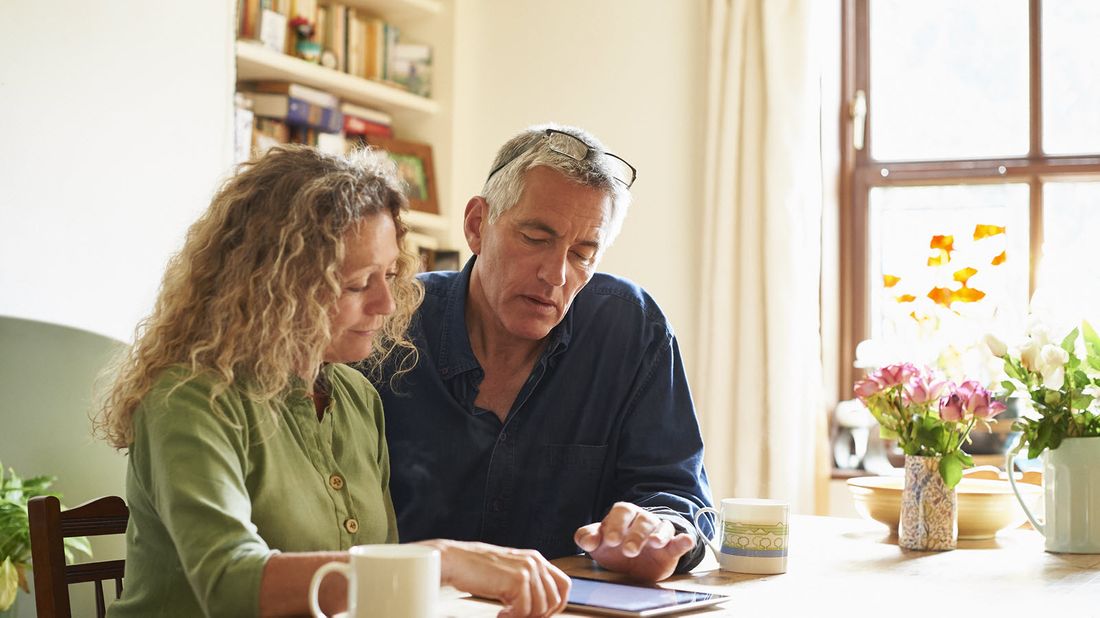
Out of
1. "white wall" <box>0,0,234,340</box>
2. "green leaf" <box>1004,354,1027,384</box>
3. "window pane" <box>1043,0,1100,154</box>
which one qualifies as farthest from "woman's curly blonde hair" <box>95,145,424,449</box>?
"window pane" <box>1043,0,1100,154</box>

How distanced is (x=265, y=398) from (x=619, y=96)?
2998 mm

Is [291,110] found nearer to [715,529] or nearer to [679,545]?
[715,529]

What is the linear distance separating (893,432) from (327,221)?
1013mm

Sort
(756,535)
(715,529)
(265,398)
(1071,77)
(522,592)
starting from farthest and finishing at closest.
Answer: (1071,77)
(715,529)
(756,535)
(265,398)
(522,592)

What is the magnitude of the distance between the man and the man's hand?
29cm

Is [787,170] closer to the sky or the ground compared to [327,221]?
closer to the sky

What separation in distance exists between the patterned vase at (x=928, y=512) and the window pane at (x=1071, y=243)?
83.7 inches

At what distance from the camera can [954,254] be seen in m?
3.85

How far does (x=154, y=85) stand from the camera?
9.80ft

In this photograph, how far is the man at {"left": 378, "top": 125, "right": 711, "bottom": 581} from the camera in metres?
1.88

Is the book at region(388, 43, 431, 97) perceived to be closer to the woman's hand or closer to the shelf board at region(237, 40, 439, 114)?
the shelf board at region(237, 40, 439, 114)

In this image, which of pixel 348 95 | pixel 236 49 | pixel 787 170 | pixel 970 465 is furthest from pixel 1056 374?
pixel 348 95

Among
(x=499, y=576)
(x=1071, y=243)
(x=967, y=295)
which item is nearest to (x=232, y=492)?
(x=499, y=576)

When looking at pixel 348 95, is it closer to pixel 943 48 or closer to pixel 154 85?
pixel 154 85
